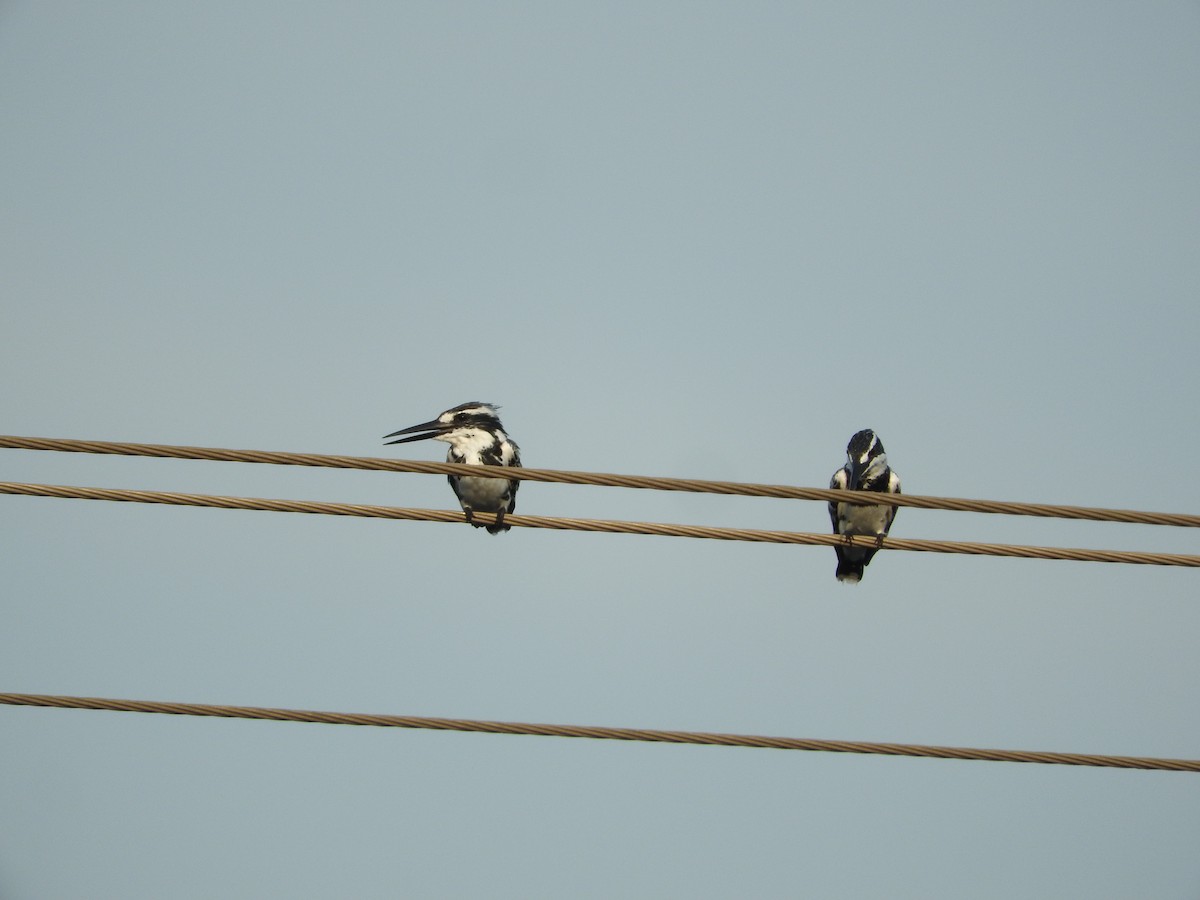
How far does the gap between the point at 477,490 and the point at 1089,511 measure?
16.8ft

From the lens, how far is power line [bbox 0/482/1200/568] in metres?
5.39

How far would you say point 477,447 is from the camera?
10039 mm

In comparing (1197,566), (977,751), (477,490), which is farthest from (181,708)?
(477,490)

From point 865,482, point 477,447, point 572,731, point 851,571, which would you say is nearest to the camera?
point 572,731

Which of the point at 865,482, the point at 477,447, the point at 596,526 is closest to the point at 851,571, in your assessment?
the point at 865,482

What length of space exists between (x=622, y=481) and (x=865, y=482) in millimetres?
4416

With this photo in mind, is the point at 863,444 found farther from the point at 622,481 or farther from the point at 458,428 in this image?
the point at 622,481

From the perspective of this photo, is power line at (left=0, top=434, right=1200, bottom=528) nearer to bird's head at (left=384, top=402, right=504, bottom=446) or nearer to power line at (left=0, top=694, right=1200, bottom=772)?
power line at (left=0, top=694, right=1200, bottom=772)

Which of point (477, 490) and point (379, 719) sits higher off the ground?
point (477, 490)

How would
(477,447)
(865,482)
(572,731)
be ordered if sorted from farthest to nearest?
(477,447) → (865,482) → (572,731)

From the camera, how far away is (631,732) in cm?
511

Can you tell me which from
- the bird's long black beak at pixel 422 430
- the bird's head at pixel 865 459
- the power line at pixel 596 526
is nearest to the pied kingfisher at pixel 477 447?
the bird's long black beak at pixel 422 430

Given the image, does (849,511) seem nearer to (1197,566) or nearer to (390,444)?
(390,444)

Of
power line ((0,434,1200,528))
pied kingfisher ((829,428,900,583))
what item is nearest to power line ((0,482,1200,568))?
power line ((0,434,1200,528))
